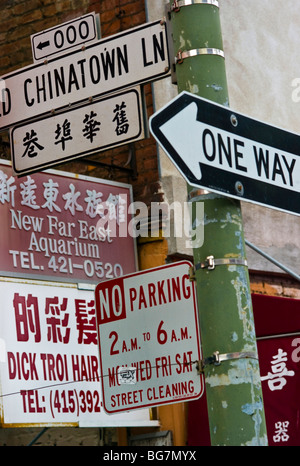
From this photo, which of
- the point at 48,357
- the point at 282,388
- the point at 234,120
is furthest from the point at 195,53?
the point at 282,388

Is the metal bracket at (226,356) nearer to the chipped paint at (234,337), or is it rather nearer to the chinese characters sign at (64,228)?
the chipped paint at (234,337)

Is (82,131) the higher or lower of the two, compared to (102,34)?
lower

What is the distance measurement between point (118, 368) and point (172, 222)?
4327mm

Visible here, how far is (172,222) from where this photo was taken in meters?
8.68

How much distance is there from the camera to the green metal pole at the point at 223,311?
3.54 metres

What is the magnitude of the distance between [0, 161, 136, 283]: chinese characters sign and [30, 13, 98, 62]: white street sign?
1.97m

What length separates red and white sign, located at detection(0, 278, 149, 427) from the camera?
7.50m

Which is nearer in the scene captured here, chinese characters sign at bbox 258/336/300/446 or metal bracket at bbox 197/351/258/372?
metal bracket at bbox 197/351/258/372

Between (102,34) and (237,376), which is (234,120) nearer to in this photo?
(237,376)

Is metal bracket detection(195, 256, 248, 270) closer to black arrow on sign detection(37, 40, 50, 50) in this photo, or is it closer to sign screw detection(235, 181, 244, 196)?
sign screw detection(235, 181, 244, 196)

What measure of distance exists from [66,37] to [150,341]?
2546 mm

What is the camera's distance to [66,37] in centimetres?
596

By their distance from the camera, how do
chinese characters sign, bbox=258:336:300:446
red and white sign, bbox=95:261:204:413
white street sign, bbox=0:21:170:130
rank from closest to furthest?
red and white sign, bbox=95:261:204:413 → white street sign, bbox=0:21:170:130 → chinese characters sign, bbox=258:336:300:446

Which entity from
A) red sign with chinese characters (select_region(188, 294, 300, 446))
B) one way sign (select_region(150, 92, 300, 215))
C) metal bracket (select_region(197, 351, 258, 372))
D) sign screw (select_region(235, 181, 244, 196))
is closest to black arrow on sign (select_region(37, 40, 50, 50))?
one way sign (select_region(150, 92, 300, 215))
